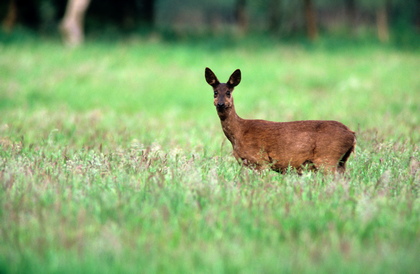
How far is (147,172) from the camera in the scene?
20.3 ft

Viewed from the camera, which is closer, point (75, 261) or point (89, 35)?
point (75, 261)

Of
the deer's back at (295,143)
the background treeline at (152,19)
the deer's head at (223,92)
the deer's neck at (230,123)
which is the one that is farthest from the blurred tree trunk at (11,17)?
the deer's back at (295,143)

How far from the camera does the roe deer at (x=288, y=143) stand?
6547mm

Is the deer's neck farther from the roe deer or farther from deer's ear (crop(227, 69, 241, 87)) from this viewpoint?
deer's ear (crop(227, 69, 241, 87))

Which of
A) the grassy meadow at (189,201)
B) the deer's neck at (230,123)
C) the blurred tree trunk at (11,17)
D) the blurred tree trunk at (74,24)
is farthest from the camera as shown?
the blurred tree trunk at (11,17)

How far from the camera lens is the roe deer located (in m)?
6.55

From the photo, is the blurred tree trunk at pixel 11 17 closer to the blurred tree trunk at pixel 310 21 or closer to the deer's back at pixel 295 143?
the blurred tree trunk at pixel 310 21

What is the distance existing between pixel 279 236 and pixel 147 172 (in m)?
2.03

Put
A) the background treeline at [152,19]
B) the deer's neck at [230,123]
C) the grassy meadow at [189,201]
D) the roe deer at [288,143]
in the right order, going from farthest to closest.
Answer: the background treeline at [152,19] → the deer's neck at [230,123] → the roe deer at [288,143] → the grassy meadow at [189,201]

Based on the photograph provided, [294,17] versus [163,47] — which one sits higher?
[294,17]

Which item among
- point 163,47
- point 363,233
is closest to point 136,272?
point 363,233

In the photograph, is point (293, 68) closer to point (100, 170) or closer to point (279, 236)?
point (100, 170)

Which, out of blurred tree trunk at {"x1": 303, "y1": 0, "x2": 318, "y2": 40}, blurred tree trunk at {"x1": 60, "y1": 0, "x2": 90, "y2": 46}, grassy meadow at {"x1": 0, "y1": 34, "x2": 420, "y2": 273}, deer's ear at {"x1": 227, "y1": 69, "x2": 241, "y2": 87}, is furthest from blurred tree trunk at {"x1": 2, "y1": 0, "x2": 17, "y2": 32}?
deer's ear at {"x1": 227, "y1": 69, "x2": 241, "y2": 87}

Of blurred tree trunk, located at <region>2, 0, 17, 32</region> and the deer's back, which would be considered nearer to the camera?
the deer's back
